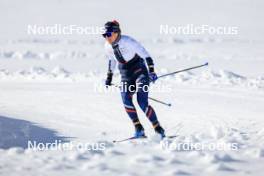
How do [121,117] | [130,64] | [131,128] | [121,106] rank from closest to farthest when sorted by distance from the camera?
[130,64] → [131,128] → [121,117] → [121,106]

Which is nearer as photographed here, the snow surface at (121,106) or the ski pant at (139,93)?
the snow surface at (121,106)

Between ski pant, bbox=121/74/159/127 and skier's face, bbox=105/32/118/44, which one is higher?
skier's face, bbox=105/32/118/44

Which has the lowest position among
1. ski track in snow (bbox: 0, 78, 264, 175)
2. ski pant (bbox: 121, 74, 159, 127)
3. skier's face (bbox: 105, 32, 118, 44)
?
ski track in snow (bbox: 0, 78, 264, 175)

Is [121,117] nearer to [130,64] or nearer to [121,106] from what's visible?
[121,106]

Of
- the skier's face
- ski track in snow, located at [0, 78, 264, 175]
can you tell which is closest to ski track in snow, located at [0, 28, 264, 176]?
ski track in snow, located at [0, 78, 264, 175]

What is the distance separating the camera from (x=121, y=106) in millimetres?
12383

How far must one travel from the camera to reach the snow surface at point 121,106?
21.2 feet

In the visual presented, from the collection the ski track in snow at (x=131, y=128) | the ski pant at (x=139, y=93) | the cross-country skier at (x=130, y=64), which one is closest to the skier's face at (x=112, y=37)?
the cross-country skier at (x=130, y=64)

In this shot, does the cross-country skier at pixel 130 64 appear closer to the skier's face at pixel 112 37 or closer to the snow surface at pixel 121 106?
the skier's face at pixel 112 37

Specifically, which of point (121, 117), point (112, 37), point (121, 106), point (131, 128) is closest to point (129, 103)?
point (112, 37)

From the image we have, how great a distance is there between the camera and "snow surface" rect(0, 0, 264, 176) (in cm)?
648

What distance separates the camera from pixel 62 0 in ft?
124

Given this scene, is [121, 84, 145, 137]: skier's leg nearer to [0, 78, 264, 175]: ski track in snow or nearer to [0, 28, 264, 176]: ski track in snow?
[0, 78, 264, 175]: ski track in snow

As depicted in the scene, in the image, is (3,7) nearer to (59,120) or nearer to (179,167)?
(59,120)
